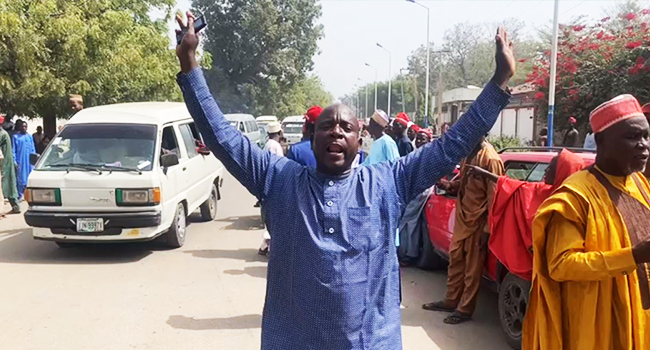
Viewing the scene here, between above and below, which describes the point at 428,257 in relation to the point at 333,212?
below

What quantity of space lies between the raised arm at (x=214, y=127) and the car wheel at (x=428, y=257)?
500cm

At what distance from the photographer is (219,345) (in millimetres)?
4633

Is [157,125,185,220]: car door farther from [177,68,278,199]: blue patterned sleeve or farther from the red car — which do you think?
[177,68,278,199]: blue patterned sleeve

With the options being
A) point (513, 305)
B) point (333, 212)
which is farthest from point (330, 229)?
point (513, 305)

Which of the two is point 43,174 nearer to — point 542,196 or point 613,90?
point 542,196

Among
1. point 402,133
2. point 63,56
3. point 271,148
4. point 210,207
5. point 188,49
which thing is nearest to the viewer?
point 188,49

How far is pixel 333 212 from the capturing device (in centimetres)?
203

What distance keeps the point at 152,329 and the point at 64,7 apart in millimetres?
9826

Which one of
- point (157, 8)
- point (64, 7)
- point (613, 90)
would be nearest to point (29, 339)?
point (64, 7)

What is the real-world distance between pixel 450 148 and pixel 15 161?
11260 millimetres

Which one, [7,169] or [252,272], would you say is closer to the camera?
[252,272]

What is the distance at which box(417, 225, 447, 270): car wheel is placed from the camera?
6.92m

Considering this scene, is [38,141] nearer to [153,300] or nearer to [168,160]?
[168,160]

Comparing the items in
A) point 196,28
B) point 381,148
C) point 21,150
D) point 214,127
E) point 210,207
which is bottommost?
point 210,207
